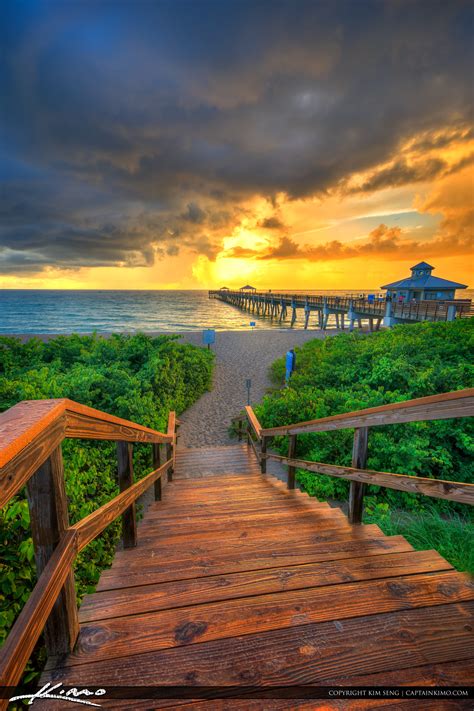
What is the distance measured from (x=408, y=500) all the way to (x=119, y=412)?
16.6ft

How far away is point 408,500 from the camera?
4875 mm

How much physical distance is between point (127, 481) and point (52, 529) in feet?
3.27

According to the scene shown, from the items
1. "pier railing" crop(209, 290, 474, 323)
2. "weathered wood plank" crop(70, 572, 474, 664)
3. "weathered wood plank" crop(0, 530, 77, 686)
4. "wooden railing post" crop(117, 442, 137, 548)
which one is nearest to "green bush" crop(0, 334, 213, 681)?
"wooden railing post" crop(117, 442, 137, 548)

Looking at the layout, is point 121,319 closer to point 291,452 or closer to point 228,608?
point 291,452

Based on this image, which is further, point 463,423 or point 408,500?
point 463,423

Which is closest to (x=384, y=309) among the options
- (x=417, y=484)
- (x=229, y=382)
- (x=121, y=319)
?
(x=229, y=382)

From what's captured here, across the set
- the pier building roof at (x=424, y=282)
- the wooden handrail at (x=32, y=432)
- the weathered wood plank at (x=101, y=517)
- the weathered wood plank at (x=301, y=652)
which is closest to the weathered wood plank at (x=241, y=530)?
the weathered wood plank at (x=101, y=517)

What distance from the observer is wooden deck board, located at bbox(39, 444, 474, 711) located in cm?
117

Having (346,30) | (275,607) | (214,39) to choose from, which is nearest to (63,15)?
(214,39)

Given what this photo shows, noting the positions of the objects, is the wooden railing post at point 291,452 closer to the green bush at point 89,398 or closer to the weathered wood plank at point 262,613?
the weathered wood plank at point 262,613

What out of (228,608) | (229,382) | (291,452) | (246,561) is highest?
(228,608)

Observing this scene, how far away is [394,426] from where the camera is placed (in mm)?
5789

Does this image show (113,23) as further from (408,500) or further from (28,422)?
(408,500)

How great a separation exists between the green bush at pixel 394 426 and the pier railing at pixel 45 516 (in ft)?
16.5
